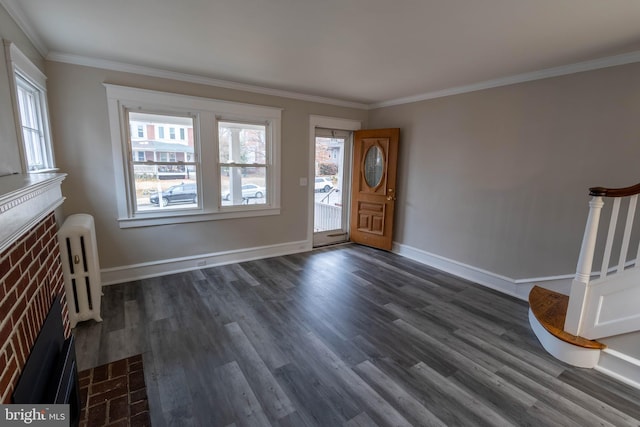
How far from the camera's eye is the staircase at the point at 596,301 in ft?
6.88

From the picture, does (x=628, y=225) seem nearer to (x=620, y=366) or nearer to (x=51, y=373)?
(x=620, y=366)

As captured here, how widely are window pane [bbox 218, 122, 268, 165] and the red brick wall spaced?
98.7 inches

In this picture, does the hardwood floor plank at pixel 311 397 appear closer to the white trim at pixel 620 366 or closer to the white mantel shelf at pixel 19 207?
the white mantel shelf at pixel 19 207

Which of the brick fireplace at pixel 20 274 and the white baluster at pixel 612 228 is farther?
the white baluster at pixel 612 228

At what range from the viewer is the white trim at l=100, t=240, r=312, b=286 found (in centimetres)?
351

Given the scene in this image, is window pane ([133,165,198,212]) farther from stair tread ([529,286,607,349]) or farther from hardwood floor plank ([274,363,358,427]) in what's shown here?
stair tread ([529,286,607,349])

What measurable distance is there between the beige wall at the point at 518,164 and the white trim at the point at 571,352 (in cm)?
103

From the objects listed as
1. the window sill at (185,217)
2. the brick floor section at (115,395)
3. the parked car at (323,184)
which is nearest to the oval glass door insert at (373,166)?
the parked car at (323,184)

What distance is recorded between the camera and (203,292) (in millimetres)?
3338

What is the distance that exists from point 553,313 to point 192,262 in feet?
13.5

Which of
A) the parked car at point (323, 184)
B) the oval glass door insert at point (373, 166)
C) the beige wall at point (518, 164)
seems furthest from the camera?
the parked car at point (323, 184)

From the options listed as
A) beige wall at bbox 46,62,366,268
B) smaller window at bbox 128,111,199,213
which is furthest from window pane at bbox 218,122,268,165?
smaller window at bbox 128,111,199,213

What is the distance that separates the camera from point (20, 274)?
4.14 feet

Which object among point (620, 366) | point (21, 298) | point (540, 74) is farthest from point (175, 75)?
point (620, 366)
